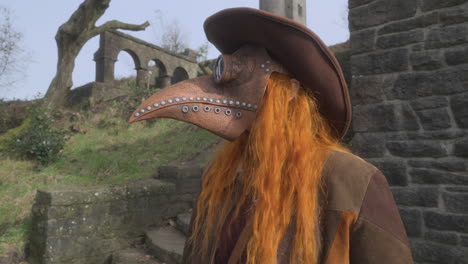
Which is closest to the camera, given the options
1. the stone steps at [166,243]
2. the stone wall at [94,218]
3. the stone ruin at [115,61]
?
the stone steps at [166,243]

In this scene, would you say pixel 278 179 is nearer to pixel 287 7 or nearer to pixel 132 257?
pixel 132 257

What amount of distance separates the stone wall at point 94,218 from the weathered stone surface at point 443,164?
2.16 m

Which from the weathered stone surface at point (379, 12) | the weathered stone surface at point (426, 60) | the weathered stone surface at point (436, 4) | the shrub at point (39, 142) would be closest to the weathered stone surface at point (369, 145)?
the weathered stone surface at point (426, 60)

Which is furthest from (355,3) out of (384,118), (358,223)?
(358,223)

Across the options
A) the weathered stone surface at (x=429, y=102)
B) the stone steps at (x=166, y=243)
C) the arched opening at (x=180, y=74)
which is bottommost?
the stone steps at (x=166, y=243)

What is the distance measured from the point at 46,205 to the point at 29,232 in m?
0.74

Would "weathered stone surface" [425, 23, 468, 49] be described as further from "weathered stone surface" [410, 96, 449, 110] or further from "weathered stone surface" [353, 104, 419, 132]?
"weathered stone surface" [353, 104, 419, 132]

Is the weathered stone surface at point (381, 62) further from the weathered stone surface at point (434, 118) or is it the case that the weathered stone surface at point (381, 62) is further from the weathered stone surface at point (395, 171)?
the weathered stone surface at point (395, 171)

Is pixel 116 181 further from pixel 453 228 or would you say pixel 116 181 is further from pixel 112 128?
pixel 453 228

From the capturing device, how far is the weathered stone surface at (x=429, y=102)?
2.95 metres

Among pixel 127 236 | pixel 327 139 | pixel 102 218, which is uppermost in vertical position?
pixel 327 139

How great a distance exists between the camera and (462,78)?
2871 millimetres

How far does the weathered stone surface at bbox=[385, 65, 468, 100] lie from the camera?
2.88m

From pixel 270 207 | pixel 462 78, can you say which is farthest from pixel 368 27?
pixel 270 207
